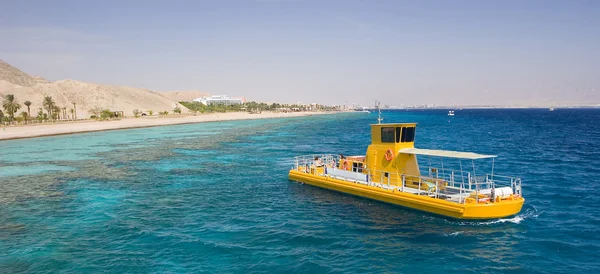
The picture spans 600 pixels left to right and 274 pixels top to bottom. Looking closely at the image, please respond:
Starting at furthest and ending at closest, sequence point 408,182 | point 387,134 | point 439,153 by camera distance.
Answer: point 387,134
point 408,182
point 439,153

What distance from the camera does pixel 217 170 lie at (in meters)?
37.6

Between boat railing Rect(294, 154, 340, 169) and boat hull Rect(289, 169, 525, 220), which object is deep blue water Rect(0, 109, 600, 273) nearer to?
boat hull Rect(289, 169, 525, 220)

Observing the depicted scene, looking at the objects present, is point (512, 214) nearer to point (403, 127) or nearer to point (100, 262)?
point (403, 127)

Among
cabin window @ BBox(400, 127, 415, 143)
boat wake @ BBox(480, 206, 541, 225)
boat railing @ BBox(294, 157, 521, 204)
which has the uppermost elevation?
cabin window @ BBox(400, 127, 415, 143)

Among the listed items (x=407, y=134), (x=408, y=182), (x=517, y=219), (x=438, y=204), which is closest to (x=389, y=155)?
(x=407, y=134)

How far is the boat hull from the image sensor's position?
19.6 m

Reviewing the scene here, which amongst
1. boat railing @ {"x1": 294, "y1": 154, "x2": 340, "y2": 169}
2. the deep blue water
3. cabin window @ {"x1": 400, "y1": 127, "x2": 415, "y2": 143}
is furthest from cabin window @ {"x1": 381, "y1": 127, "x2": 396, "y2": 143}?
boat railing @ {"x1": 294, "y1": 154, "x2": 340, "y2": 169}

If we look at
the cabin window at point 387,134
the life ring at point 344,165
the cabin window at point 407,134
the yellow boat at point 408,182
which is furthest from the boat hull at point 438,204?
the cabin window at point 407,134

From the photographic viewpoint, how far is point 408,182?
24.5 m

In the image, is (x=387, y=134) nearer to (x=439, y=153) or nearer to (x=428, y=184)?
(x=439, y=153)

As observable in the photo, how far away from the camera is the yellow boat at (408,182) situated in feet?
65.6

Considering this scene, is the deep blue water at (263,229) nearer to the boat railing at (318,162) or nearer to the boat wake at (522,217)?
the boat wake at (522,217)

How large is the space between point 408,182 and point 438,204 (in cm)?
396

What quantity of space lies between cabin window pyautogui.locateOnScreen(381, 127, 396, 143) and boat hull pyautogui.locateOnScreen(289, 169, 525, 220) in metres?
3.33
